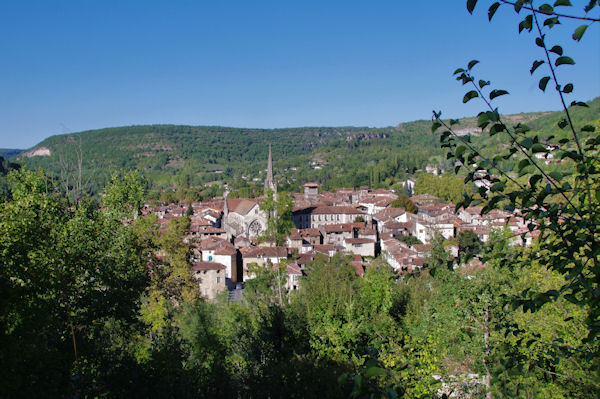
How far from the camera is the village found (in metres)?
24.9

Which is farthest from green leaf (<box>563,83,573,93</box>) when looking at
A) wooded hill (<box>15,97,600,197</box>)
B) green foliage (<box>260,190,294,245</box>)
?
wooded hill (<box>15,97,600,197</box>)

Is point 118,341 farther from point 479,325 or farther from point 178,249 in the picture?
point 479,325

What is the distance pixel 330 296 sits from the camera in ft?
39.5

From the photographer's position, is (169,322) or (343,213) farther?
(343,213)

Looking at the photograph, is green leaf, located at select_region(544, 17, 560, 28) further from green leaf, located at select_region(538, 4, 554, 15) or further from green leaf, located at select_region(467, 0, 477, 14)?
green leaf, located at select_region(467, 0, 477, 14)

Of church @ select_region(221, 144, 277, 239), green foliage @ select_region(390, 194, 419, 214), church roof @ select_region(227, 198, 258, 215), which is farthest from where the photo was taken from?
green foliage @ select_region(390, 194, 419, 214)

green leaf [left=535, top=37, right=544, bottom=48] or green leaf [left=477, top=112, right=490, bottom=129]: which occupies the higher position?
green leaf [left=535, top=37, right=544, bottom=48]

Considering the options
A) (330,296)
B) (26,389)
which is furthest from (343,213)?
(26,389)

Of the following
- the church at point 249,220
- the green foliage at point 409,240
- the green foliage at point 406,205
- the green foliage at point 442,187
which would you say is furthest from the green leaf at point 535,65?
the green foliage at point 442,187

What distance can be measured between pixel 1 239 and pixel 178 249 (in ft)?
32.6

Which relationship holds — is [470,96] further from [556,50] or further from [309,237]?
[309,237]

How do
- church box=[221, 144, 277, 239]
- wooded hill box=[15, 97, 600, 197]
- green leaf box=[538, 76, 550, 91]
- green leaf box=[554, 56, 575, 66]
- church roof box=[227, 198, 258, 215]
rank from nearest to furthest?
green leaf box=[554, 56, 575, 66], green leaf box=[538, 76, 550, 91], church box=[221, 144, 277, 239], church roof box=[227, 198, 258, 215], wooded hill box=[15, 97, 600, 197]

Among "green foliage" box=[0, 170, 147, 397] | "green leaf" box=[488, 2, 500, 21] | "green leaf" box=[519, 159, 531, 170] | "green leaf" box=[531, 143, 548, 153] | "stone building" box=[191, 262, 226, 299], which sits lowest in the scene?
"stone building" box=[191, 262, 226, 299]

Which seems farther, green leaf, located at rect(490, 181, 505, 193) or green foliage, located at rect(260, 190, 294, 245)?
green foliage, located at rect(260, 190, 294, 245)
